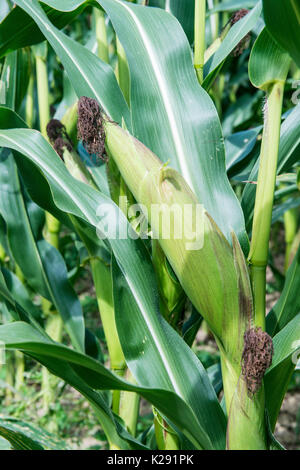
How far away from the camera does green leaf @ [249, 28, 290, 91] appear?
0.73m

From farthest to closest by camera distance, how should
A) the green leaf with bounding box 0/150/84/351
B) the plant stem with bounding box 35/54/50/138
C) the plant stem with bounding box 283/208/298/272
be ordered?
the plant stem with bounding box 283/208/298/272, the plant stem with bounding box 35/54/50/138, the green leaf with bounding box 0/150/84/351

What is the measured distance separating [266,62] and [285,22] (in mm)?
119

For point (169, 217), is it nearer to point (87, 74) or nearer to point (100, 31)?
point (87, 74)

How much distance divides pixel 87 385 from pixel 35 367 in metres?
1.22

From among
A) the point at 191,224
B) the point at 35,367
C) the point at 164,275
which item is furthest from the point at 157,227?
the point at 35,367

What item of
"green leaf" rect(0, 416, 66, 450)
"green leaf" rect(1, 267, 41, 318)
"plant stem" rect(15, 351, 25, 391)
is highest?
"green leaf" rect(1, 267, 41, 318)

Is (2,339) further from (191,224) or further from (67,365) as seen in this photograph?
(191,224)

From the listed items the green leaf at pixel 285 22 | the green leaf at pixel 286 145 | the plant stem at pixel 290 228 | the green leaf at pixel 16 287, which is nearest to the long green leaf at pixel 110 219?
the green leaf at pixel 286 145

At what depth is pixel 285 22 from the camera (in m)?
0.61

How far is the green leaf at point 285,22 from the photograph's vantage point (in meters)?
0.59

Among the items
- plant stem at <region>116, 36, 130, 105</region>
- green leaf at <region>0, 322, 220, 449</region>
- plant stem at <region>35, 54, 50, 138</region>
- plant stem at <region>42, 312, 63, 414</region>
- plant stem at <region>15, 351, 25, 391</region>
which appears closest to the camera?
green leaf at <region>0, 322, 220, 449</region>

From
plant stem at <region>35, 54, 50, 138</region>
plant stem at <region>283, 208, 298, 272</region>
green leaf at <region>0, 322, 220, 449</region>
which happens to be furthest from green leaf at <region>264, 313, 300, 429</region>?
plant stem at <region>283, 208, 298, 272</region>

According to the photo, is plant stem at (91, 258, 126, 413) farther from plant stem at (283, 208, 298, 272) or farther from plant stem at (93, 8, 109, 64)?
plant stem at (283, 208, 298, 272)

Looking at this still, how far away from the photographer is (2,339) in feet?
1.94
